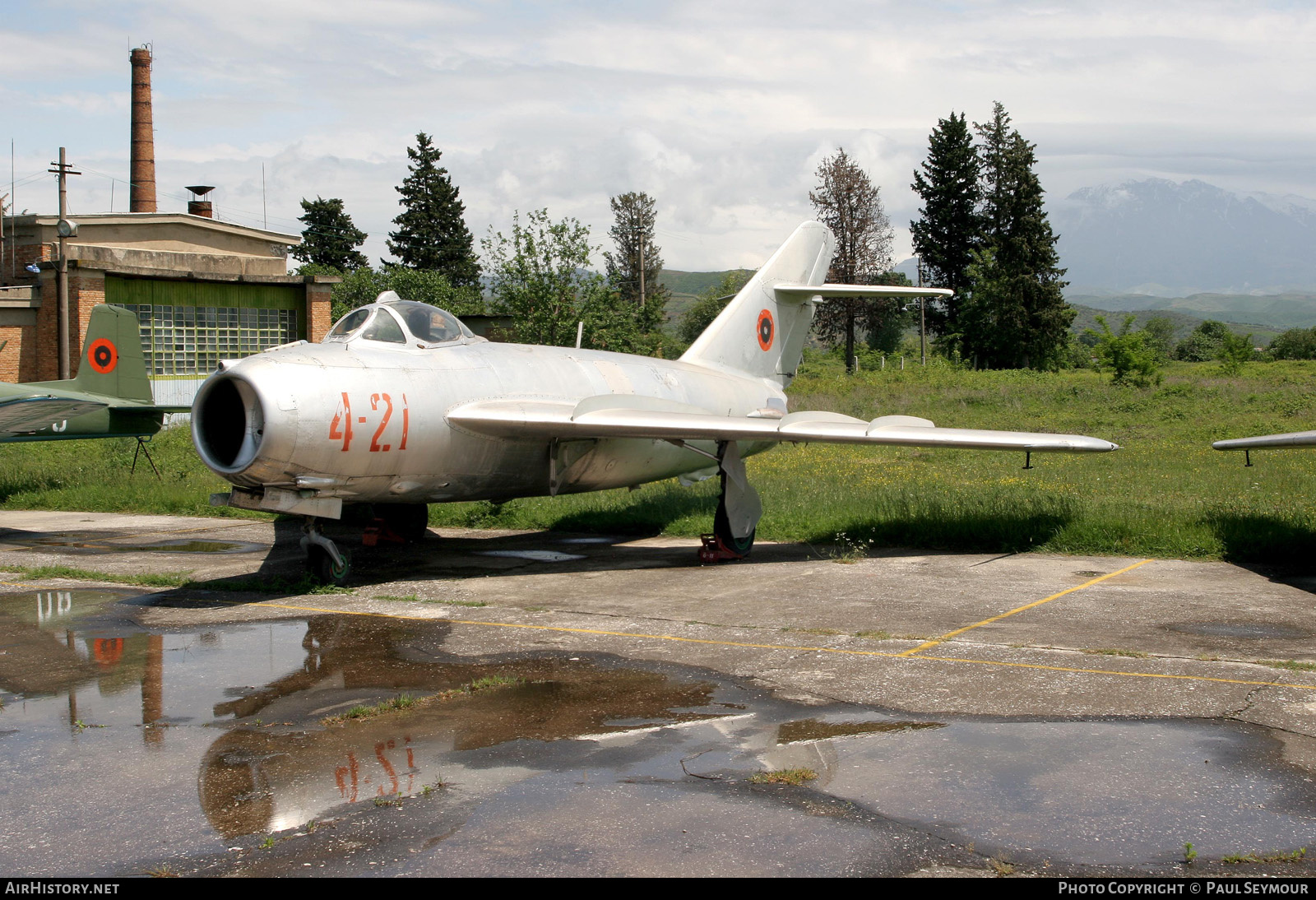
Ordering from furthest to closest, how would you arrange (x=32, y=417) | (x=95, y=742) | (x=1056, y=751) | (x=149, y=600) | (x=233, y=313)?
(x=233, y=313), (x=32, y=417), (x=149, y=600), (x=95, y=742), (x=1056, y=751)

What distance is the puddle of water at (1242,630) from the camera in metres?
8.52

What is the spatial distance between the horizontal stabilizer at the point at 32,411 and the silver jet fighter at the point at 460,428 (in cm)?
612

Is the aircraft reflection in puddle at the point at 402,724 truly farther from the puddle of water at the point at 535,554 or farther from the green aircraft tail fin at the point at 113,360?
the green aircraft tail fin at the point at 113,360

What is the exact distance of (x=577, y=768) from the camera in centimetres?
563

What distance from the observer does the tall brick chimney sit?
2244 inches

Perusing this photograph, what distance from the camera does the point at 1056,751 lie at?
582cm

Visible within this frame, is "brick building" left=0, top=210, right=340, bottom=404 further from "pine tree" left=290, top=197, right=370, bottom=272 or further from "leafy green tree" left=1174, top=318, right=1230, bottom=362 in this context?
"leafy green tree" left=1174, top=318, right=1230, bottom=362

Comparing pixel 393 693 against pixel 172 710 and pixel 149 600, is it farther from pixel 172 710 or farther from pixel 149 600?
pixel 149 600

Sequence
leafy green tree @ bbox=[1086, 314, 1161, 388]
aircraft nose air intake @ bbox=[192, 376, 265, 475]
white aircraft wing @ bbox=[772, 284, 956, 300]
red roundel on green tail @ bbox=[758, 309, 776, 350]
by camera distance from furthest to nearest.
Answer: leafy green tree @ bbox=[1086, 314, 1161, 388]
red roundel on green tail @ bbox=[758, 309, 776, 350]
white aircraft wing @ bbox=[772, 284, 956, 300]
aircraft nose air intake @ bbox=[192, 376, 265, 475]

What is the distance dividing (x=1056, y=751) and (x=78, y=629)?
8.23m

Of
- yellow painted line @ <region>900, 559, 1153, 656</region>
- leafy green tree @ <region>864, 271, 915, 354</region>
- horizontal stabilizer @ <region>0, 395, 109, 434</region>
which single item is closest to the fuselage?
yellow painted line @ <region>900, 559, 1153, 656</region>

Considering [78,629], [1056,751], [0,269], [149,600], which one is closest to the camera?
[1056,751]

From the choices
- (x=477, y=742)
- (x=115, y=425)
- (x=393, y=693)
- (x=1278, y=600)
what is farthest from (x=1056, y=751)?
(x=115, y=425)

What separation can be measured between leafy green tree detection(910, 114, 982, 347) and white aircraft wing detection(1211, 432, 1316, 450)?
55.0 meters
